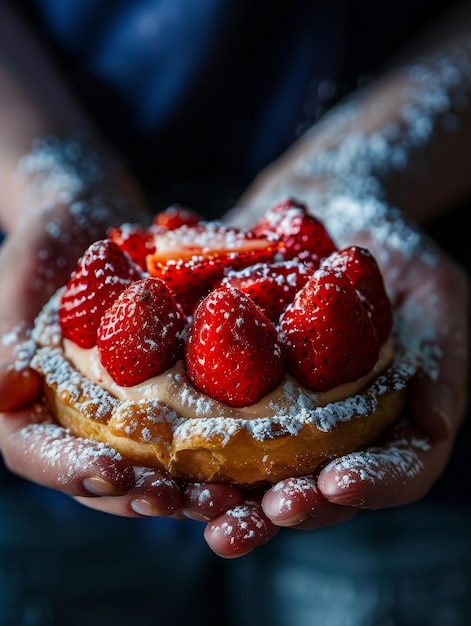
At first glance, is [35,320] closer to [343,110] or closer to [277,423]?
[277,423]

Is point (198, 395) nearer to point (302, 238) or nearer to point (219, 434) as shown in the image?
point (219, 434)

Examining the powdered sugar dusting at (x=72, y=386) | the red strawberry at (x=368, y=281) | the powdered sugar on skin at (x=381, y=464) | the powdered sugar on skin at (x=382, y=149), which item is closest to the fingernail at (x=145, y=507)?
the powdered sugar dusting at (x=72, y=386)

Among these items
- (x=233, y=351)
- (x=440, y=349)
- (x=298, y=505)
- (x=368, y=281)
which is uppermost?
(x=233, y=351)

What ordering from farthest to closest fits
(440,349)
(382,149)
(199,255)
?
(382,149) → (440,349) → (199,255)

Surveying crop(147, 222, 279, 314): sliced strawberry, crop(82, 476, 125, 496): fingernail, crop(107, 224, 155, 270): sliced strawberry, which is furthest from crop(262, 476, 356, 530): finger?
crop(107, 224, 155, 270): sliced strawberry

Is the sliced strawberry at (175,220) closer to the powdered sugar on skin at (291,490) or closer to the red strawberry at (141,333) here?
the red strawberry at (141,333)

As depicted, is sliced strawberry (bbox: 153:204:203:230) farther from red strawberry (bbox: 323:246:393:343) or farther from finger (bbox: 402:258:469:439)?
finger (bbox: 402:258:469:439)

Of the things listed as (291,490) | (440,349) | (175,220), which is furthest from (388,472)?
(175,220)
